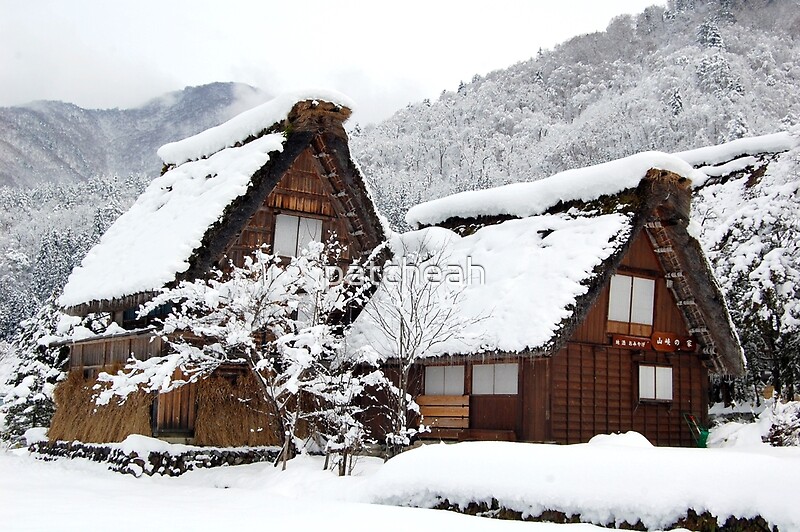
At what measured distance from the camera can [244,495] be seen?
1187 centimetres

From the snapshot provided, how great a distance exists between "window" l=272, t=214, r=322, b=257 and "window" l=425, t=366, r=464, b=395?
4.11 m

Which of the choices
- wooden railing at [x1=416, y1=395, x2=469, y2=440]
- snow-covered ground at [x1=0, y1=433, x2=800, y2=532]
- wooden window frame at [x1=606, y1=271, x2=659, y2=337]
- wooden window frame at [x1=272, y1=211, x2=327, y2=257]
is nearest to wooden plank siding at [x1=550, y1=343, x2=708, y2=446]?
wooden window frame at [x1=606, y1=271, x2=659, y2=337]

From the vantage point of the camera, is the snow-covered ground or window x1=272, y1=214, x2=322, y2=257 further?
window x1=272, y1=214, x2=322, y2=257

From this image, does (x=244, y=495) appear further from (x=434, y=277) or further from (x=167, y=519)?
(x=434, y=277)

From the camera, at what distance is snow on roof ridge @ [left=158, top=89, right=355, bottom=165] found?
17703 mm

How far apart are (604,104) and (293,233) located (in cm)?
9358

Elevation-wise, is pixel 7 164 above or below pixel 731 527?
above

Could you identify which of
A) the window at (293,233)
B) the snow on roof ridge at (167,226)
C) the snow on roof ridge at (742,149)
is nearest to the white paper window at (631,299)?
the window at (293,233)

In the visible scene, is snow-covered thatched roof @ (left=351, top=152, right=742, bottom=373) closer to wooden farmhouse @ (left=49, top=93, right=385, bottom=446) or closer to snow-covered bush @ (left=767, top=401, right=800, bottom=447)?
wooden farmhouse @ (left=49, top=93, right=385, bottom=446)

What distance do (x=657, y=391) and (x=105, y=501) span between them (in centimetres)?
1232

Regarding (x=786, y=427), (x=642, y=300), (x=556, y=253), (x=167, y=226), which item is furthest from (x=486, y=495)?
(x=167, y=226)

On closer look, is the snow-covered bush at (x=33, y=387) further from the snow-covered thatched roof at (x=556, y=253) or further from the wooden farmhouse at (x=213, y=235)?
the snow-covered thatched roof at (x=556, y=253)

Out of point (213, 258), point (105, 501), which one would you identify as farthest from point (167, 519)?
point (213, 258)

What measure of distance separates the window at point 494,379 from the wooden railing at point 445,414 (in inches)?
15.7
